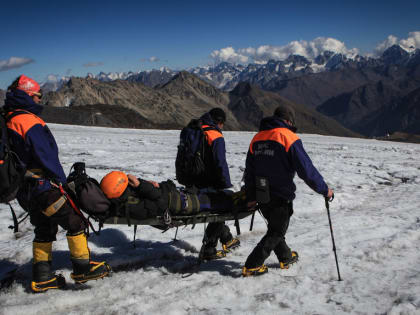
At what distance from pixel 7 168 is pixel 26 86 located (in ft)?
3.92

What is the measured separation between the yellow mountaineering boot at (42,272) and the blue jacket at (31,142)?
33.1 inches

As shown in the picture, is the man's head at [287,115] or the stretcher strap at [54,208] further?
the man's head at [287,115]

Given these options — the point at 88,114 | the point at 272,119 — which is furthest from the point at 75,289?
the point at 88,114

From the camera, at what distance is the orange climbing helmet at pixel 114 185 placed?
459cm

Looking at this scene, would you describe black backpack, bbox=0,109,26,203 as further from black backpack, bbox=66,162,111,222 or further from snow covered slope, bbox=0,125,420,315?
snow covered slope, bbox=0,125,420,315

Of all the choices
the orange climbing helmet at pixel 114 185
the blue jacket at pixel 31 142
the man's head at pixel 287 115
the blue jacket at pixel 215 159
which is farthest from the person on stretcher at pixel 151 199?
the man's head at pixel 287 115

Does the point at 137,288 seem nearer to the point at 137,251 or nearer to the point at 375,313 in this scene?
the point at 137,251

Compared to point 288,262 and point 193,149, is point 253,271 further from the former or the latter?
point 193,149

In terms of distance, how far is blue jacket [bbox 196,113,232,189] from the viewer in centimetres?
540

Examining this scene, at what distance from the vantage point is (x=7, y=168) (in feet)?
13.4

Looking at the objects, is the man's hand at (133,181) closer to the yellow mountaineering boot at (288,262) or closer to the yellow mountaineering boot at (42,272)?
the yellow mountaineering boot at (42,272)

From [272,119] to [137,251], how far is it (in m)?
3.50

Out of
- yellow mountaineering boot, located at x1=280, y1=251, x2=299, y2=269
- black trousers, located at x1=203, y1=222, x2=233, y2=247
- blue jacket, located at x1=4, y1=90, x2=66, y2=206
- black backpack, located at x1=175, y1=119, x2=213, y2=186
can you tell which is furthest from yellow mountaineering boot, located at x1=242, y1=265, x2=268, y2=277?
blue jacket, located at x1=4, y1=90, x2=66, y2=206

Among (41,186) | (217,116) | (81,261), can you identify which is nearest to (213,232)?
(217,116)
